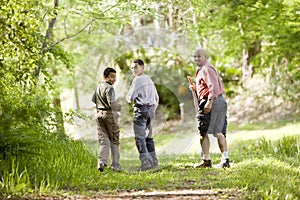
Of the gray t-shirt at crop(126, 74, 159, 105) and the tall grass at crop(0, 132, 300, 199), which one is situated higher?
the gray t-shirt at crop(126, 74, 159, 105)

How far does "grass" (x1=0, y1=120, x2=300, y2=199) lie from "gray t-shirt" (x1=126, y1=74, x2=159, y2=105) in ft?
2.83

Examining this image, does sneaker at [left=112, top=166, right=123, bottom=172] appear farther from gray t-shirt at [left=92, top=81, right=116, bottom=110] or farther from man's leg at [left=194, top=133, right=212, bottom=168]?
man's leg at [left=194, top=133, right=212, bottom=168]

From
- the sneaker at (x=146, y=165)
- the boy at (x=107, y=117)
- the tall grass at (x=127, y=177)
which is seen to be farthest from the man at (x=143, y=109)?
the boy at (x=107, y=117)

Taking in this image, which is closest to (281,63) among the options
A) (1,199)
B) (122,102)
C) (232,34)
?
(232,34)

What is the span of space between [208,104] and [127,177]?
1.50m

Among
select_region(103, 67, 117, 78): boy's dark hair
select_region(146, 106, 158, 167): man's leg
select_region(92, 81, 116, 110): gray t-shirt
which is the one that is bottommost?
select_region(146, 106, 158, 167): man's leg

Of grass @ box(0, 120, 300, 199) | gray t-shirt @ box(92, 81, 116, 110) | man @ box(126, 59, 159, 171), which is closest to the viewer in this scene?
grass @ box(0, 120, 300, 199)

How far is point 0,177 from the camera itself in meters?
5.64

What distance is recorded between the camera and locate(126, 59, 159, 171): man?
738 centimetres

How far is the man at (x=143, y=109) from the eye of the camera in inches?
291

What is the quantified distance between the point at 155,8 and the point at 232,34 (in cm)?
594

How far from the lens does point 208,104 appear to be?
23.8 feet

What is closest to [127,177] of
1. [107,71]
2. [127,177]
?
[127,177]

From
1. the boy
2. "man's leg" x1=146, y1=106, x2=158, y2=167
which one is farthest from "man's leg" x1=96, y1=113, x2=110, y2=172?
"man's leg" x1=146, y1=106, x2=158, y2=167
